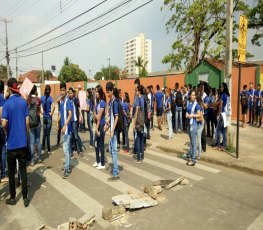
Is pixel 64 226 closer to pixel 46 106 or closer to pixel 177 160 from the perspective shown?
pixel 177 160

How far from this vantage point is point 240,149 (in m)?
8.95

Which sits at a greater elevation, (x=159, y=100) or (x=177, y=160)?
(x=159, y=100)

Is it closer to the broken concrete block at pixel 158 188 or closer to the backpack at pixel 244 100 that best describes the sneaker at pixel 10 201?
the broken concrete block at pixel 158 188

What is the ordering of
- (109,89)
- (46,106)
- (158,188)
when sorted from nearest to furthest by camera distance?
(158,188) < (109,89) < (46,106)

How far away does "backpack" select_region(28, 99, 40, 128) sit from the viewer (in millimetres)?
7355

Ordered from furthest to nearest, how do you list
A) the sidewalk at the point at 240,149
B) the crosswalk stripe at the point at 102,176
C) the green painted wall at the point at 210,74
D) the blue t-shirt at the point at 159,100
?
the green painted wall at the point at 210,74, the blue t-shirt at the point at 159,100, the sidewalk at the point at 240,149, the crosswalk stripe at the point at 102,176

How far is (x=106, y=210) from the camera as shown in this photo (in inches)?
177

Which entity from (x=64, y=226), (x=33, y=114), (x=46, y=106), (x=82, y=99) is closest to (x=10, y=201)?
(x=64, y=226)

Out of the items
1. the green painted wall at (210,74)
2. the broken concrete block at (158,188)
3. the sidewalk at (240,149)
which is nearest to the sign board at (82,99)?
the sidewalk at (240,149)

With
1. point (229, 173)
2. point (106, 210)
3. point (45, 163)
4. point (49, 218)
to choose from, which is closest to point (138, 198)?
point (106, 210)

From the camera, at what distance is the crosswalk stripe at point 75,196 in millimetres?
4757

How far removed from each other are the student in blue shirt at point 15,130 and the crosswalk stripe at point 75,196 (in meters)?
0.85

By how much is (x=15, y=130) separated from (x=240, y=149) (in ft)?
22.0

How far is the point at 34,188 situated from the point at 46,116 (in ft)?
10.5
